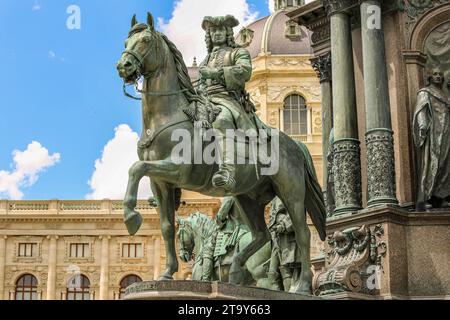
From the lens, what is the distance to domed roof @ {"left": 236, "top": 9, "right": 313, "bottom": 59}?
247 feet

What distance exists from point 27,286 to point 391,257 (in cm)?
6851

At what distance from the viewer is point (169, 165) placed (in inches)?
463

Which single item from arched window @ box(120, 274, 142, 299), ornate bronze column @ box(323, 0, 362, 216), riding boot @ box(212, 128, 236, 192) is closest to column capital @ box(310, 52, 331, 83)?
ornate bronze column @ box(323, 0, 362, 216)

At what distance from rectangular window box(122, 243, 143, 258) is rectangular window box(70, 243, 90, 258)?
Result: 3.26m

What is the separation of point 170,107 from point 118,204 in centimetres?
6493

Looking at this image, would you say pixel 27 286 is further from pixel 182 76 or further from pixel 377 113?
pixel 182 76

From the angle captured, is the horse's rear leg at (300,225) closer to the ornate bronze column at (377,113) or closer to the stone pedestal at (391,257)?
the stone pedestal at (391,257)

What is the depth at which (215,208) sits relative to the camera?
6975 centimetres

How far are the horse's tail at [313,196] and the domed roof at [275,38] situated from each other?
198ft

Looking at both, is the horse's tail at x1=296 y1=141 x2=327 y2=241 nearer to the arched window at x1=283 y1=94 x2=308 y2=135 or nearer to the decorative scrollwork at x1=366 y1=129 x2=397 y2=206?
the decorative scrollwork at x1=366 y1=129 x2=397 y2=206

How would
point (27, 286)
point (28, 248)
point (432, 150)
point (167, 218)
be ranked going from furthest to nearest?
point (27, 286) → point (28, 248) → point (432, 150) → point (167, 218)

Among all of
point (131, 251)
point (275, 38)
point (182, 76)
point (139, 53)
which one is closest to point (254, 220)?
point (182, 76)
